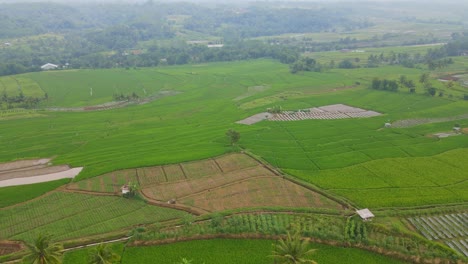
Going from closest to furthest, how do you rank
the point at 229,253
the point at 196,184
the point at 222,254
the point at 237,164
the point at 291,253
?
the point at 291,253 → the point at 222,254 → the point at 229,253 → the point at 196,184 → the point at 237,164

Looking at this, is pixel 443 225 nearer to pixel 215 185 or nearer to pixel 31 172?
pixel 215 185

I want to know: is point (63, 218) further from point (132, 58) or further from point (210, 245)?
point (132, 58)

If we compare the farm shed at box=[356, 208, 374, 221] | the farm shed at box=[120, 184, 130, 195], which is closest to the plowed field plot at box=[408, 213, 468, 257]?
the farm shed at box=[356, 208, 374, 221]

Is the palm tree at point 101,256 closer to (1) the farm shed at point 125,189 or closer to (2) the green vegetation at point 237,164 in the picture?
(2) the green vegetation at point 237,164

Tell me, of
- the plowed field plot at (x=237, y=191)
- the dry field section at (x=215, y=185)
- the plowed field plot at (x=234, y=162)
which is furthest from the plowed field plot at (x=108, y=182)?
the plowed field plot at (x=234, y=162)

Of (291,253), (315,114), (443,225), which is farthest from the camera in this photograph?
(315,114)

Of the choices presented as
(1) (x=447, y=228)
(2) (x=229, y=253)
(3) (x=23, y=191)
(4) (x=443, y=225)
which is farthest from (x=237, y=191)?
(3) (x=23, y=191)
